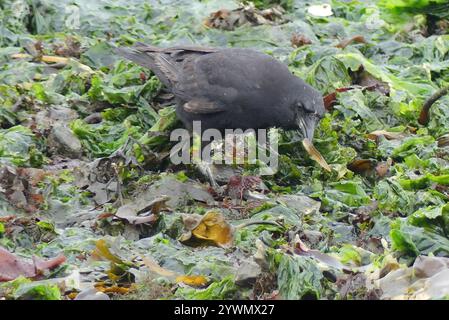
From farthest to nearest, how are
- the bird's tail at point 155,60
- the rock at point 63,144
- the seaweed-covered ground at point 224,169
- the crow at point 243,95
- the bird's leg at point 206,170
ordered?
the bird's tail at point 155,60, the rock at point 63,144, the crow at point 243,95, the bird's leg at point 206,170, the seaweed-covered ground at point 224,169

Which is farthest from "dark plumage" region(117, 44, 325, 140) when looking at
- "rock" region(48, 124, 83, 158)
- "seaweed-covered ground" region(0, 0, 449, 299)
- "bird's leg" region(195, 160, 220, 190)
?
"rock" region(48, 124, 83, 158)

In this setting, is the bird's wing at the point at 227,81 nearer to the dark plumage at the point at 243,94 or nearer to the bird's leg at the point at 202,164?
the dark plumage at the point at 243,94

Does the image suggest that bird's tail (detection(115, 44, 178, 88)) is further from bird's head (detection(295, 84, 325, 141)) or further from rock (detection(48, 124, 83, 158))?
bird's head (detection(295, 84, 325, 141))

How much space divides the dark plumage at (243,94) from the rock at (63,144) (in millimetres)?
961

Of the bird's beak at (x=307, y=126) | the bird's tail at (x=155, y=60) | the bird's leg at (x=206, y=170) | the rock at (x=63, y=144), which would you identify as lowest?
the bird's leg at (x=206, y=170)

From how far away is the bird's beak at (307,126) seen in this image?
26.1 ft

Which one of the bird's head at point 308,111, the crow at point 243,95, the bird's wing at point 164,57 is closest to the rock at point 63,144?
the crow at point 243,95

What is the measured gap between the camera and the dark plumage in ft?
26.6

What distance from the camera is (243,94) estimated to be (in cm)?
819

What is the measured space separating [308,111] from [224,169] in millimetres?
843

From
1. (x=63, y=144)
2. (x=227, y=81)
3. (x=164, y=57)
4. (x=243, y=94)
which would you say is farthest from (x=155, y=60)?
(x=63, y=144)

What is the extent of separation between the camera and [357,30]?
1080cm

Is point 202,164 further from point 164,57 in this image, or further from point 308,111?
point 164,57
